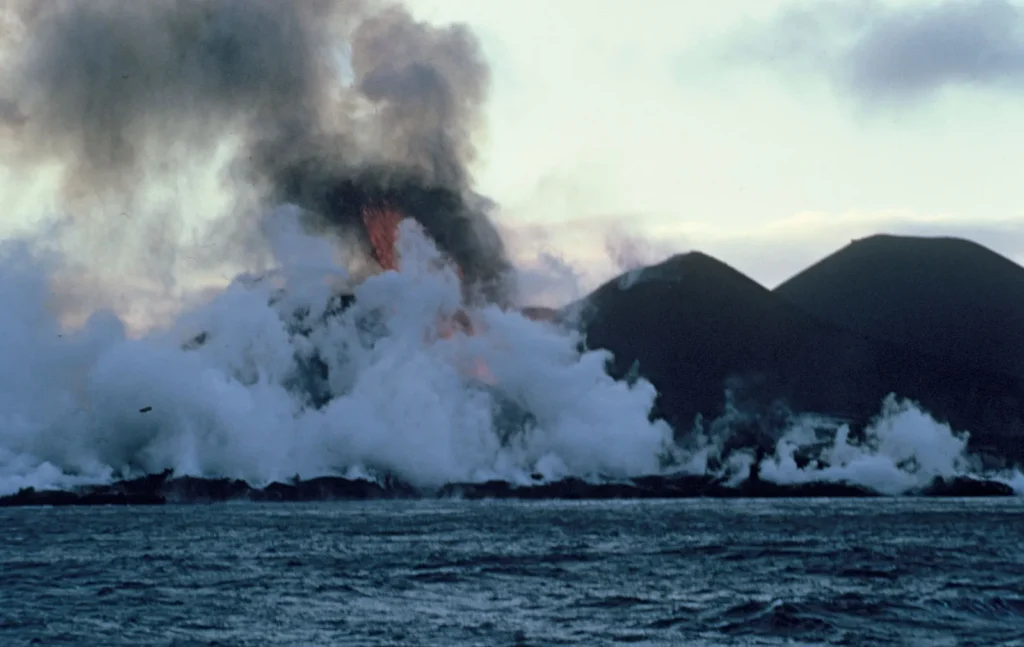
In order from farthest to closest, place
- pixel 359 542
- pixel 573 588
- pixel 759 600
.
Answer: pixel 359 542 → pixel 573 588 → pixel 759 600

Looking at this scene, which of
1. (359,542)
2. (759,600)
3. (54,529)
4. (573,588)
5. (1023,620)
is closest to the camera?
(1023,620)

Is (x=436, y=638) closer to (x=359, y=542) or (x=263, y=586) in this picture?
(x=263, y=586)

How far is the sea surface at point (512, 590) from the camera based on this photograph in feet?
228

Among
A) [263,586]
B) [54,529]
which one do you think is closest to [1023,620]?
[263,586]

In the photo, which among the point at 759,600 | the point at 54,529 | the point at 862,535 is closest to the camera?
the point at 759,600

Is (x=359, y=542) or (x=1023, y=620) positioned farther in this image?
(x=359, y=542)

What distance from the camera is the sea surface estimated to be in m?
69.5

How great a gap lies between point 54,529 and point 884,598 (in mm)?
128651

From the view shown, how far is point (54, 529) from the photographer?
17888 cm

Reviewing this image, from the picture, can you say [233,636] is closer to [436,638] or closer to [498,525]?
[436,638]

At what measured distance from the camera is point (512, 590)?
90188 mm

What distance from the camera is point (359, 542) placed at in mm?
143875

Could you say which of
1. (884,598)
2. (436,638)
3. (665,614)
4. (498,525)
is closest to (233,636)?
(436,638)

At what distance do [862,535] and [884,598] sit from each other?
78612 millimetres
